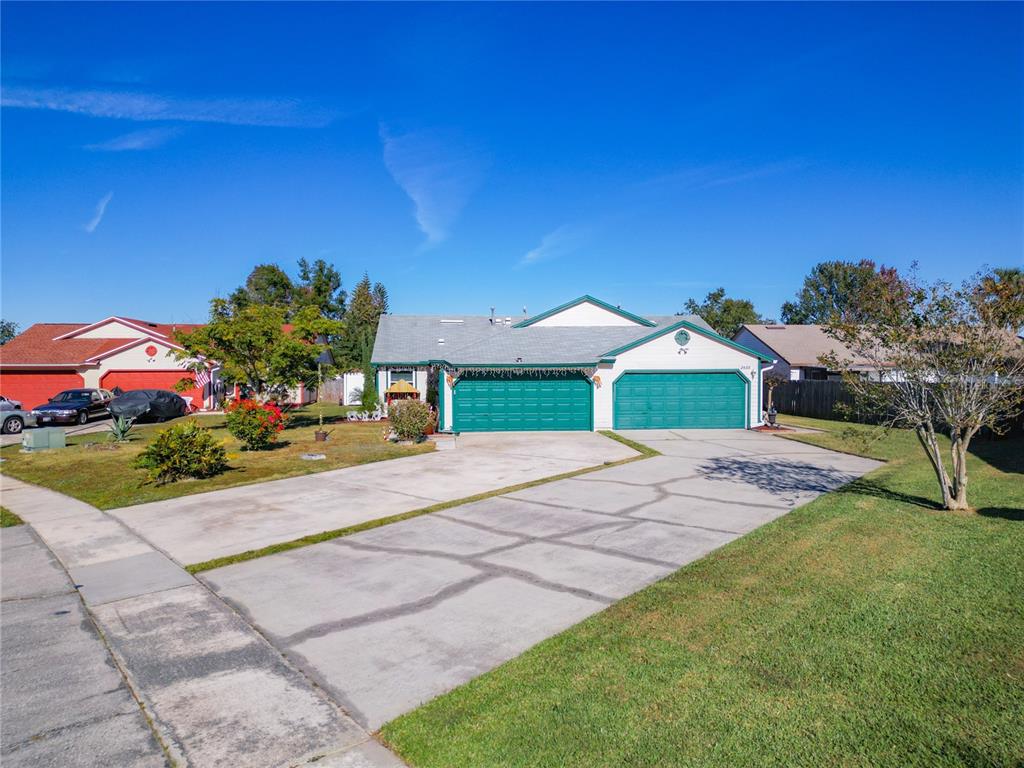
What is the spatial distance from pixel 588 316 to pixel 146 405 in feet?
66.8

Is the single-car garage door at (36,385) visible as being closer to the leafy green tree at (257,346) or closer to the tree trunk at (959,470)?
the leafy green tree at (257,346)

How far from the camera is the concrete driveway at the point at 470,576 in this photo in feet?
17.2

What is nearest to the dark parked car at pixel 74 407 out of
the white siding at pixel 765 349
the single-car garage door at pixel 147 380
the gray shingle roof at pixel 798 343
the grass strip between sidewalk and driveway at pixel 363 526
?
the single-car garage door at pixel 147 380

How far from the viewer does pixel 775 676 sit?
4.63 meters

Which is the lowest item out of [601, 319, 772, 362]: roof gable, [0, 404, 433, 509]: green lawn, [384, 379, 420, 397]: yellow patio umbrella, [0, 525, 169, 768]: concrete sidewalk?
[0, 525, 169, 768]: concrete sidewalk

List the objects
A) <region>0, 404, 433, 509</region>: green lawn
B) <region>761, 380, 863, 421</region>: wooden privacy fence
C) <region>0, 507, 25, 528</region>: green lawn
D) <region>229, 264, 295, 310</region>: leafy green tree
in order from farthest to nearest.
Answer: <region>229, 264, 295, 310</region>: leafy green tree < <region>761, 380, 863, 421</region>: wooden privacy fence < <region>0, 404, 433, 509</region>: green lawn < <region>0, 507, 25, 528</region>: green lawn

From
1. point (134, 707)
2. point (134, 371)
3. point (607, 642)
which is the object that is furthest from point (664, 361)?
point (134, 371)

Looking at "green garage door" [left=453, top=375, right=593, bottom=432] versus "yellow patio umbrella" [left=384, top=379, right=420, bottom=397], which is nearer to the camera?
"green garage door" [left=453, top=375, right=593, bottom=432]

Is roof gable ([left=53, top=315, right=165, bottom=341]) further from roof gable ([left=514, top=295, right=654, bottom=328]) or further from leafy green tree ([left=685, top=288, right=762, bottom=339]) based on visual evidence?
leafy green tree ([left=685, top=288, right=762, bottom=339])

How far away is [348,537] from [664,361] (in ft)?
59.2

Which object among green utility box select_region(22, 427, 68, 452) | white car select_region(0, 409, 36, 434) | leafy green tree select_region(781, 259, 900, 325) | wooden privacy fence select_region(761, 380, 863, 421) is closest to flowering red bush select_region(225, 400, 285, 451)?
green utility box select_region(22, 427, 68, 452)

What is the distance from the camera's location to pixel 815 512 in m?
9.92

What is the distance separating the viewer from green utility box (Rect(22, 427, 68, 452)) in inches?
733

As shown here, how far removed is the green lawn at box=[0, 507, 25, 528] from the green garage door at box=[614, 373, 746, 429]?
61.7ft
